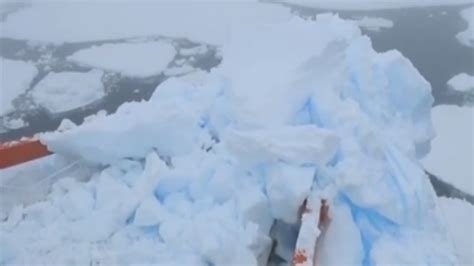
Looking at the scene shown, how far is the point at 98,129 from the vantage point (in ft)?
5.73

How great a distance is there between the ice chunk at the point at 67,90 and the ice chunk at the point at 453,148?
1.74 metres

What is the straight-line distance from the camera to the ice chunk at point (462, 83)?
331cm

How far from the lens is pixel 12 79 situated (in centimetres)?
344

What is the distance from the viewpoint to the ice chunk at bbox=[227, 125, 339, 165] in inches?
60.4

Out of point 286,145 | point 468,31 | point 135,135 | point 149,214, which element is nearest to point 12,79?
point 135,135

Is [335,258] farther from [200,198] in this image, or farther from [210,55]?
[210,55]

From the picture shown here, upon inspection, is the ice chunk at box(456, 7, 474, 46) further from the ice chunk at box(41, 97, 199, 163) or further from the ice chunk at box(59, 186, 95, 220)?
the ice chunk at box(59, 186, 95, 220)

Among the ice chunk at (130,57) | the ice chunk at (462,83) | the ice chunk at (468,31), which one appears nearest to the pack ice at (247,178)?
the ice chunk at (462,83)

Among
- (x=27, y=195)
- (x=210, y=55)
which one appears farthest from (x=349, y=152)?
(x=210, y=55)

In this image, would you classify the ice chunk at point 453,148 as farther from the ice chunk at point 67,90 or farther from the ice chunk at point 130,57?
the ice chunk at point 67,90

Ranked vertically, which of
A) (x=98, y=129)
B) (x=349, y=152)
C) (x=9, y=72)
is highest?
(x=349, y=152)

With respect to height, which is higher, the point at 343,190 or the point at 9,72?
the point at 343,190

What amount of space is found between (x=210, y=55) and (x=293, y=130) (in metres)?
2.20

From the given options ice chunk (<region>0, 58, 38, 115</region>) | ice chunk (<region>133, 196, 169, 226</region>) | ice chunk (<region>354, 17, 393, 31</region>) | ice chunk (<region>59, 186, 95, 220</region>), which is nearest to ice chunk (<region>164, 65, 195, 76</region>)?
ice chunk (<region>0, 58, 38, 115</region>)
